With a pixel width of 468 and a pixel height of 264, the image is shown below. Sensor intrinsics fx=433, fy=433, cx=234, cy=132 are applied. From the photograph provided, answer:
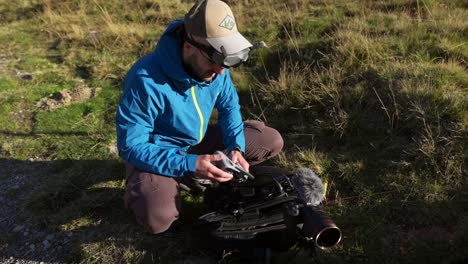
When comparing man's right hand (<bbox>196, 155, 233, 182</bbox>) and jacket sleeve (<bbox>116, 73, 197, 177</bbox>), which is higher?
jacket sleeve (<bbox>116, 73, 197, 177</bbox>)

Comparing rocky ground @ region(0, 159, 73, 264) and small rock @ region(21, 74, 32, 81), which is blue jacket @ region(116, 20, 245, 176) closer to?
rocky ground @ region(0, 159, 73, 264)

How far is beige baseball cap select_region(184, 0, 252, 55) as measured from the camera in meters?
2.38

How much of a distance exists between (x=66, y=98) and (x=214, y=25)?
3503 mm

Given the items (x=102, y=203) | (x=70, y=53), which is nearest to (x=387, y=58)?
(x=102, y=203)

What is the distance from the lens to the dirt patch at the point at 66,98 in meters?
5.22

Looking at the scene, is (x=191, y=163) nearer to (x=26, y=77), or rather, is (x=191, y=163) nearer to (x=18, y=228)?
(x=18, y=228)

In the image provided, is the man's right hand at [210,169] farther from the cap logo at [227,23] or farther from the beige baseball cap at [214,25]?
the cap logo at [227,23]

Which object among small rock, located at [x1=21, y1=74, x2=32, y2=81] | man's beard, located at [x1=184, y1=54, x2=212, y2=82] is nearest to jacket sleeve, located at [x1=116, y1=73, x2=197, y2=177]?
man's beard, located at [x1=184, y1=54, x2=212, y2=82]

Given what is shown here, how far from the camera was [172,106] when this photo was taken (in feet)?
9.16

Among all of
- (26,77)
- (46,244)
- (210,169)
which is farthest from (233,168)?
(26,77)

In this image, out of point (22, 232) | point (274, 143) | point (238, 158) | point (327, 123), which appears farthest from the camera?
point (327, 123)

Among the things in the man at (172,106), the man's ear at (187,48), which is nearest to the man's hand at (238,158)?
the man at (172,106)

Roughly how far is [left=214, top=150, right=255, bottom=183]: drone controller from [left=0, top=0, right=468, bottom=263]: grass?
590mm

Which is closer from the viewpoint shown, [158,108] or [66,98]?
[158,108]
